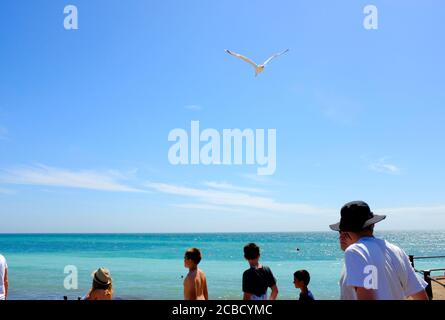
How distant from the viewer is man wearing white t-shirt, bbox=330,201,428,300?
2.22 metres

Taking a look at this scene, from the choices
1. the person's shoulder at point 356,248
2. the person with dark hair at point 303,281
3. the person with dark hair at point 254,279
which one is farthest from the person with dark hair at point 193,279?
the person's shoulder at point 356,248

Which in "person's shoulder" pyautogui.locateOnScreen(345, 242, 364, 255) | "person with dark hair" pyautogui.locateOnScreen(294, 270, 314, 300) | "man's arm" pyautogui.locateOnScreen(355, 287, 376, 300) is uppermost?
"person's shoulder" pyautogui.locateOnScreen(345, 242, 364, 255)

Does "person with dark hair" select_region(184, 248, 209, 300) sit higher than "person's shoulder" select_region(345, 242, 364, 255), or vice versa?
"person's shoulder" select_region(345, 242, 364, 255)

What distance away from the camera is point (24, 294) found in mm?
22359

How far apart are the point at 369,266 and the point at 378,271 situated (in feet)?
0.28

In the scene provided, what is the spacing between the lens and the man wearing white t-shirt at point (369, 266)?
2222 millimetres

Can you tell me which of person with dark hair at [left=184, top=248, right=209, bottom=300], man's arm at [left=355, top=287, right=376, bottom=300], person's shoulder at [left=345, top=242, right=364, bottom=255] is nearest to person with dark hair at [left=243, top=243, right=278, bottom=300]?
person with dark hair at [left=184, top=248, right=209, bottom=300]

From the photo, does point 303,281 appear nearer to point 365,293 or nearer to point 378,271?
point 378,271

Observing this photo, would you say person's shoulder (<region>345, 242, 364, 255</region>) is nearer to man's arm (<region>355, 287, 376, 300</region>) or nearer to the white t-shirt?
the white t-shirt

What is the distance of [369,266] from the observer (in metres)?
2.27

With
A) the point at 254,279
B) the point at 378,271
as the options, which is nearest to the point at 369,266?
the point at 378,271

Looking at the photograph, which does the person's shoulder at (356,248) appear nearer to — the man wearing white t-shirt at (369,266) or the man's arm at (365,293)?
the man wearing white t-shirt at (369,266)
